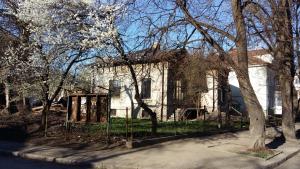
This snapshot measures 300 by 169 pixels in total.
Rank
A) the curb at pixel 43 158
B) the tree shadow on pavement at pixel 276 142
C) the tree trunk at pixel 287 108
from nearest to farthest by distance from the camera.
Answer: the curb at pixel 43 158 < the tree shadow on pavement at pixel 276 142 < the tree trunk at pixel 287 108

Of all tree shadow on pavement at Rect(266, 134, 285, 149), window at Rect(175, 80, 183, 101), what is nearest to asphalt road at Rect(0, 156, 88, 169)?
tree shadow on pavement at Rect(266, 134, 285, 149)

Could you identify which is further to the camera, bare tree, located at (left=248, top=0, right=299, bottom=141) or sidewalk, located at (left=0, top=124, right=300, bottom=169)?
bare tree, located at (left=248, top=0, right=299, bottom=141)

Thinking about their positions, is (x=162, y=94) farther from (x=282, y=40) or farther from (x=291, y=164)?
(x=291, y=164)

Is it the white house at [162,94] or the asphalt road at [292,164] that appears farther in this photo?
the white house at [162,94]

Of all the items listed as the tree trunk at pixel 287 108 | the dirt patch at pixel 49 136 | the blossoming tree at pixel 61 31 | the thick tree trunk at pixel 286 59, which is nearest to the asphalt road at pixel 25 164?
the dirt patch at pixel 49 136

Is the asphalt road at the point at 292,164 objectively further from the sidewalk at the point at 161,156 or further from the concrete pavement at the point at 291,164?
the sidewalk at the point at 161,156

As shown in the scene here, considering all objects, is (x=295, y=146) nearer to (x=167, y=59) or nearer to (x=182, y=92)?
(x=167, y=59)

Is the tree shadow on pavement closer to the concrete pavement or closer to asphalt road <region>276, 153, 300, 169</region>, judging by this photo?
asphalt road <region>276, 153, 300, 169</region>

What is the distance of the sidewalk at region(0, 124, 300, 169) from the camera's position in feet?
39.4

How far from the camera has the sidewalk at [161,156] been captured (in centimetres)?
1202

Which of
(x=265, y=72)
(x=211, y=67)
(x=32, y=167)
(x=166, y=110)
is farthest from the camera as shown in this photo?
(x=265, y=72)

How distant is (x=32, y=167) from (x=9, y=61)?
6.99 meters

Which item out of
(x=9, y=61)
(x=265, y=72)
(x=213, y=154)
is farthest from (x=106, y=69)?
(x=265, y=72)

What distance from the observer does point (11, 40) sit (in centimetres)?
1914
